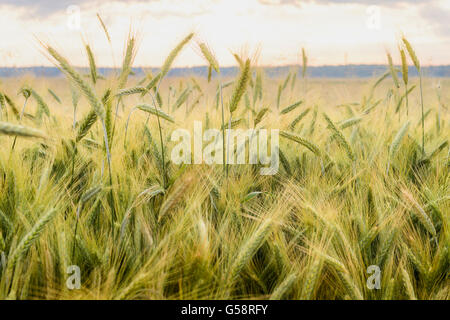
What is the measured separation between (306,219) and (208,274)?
1.16 feet

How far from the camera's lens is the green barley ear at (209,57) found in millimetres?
1446

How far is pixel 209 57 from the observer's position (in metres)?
1.47

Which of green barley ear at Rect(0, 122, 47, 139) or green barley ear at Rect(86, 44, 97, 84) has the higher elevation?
green barley ear at Rect(86, 44, 97, 84)

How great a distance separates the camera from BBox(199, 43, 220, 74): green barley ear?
1446 millimetres

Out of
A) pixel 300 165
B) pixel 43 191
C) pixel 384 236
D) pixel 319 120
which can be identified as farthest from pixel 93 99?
pixel 319 120

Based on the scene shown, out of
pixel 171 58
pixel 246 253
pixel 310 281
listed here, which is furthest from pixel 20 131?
pixel 171 58

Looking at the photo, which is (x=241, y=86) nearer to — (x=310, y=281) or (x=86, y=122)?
(x=86, y=122)

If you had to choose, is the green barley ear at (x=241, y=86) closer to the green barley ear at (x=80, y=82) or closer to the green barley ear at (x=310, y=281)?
the green barley ear at (x=80, y=82)

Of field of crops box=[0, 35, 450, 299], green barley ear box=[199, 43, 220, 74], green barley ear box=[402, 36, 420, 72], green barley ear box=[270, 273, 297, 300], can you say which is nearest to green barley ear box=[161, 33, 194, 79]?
field of crops box=[0, 35, 450, 299]

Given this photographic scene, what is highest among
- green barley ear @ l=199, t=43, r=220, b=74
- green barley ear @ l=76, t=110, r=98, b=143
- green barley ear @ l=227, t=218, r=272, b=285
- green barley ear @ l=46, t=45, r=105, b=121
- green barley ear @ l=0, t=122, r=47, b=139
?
green barley ear @ l=199, t=43, r=220, b=74

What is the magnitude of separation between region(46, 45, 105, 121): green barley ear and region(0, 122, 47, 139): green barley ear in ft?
0.93

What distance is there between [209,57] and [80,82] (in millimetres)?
572

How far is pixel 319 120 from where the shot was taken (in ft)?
8.48

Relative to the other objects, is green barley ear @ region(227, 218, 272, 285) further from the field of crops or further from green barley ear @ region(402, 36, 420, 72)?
green barley ear @ region(402, 36, 420, 72)
